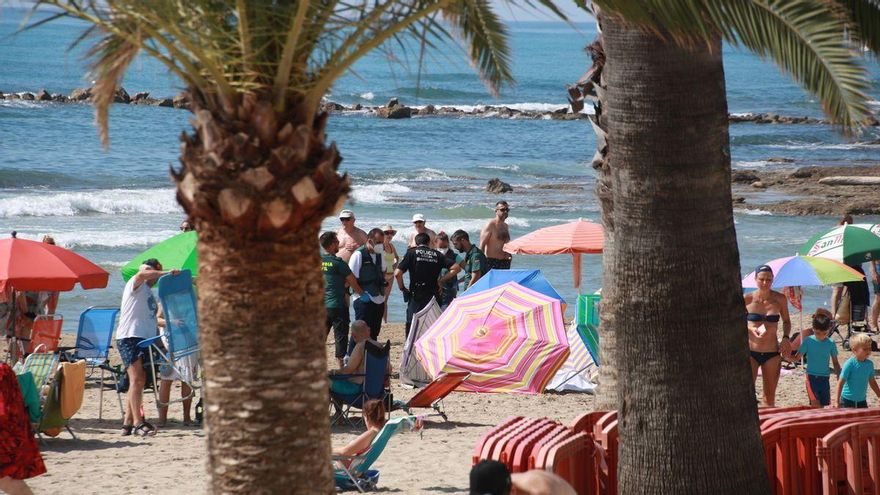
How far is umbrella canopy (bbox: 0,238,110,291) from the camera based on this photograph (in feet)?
33.0

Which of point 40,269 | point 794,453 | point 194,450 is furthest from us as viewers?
point 40,269

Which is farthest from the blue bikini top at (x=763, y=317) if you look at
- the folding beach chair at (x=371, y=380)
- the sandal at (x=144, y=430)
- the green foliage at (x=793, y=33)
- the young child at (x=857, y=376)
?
the green foliage at (x=793, y=33)

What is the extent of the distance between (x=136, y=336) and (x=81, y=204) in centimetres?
2178

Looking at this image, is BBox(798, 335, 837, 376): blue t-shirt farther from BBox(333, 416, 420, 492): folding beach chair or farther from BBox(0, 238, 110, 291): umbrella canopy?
BBox(0, 238, 110, 291): umbrella canopy

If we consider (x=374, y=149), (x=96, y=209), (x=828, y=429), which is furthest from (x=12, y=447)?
(x=374, y=149)

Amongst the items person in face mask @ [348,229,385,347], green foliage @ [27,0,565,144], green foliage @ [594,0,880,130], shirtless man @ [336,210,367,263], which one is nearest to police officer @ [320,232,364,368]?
person in face mask @ [348,229,385,347]

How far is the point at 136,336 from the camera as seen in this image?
9.36m

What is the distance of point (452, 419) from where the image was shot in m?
10.1

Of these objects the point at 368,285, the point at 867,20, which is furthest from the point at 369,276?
the point at 867,20

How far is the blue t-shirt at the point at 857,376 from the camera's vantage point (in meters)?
9.03

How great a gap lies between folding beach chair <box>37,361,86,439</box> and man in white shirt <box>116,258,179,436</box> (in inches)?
19.5

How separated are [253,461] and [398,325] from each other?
38.5ft

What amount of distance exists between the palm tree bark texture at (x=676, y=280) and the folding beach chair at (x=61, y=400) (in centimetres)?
467

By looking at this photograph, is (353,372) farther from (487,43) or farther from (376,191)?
(376,191)
